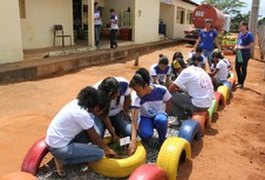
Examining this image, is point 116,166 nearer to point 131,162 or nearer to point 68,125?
point 131,162

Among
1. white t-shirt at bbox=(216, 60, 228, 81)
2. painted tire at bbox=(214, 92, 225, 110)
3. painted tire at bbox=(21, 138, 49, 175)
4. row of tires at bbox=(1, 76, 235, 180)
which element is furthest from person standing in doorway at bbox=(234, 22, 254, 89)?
painted tire at bbox=(21, 138, 49, 175)

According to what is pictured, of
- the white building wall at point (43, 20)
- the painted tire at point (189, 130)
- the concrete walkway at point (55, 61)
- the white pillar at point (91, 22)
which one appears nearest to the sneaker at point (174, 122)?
the painted tire at point (189, 130)

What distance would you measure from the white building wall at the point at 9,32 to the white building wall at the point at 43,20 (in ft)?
6.99

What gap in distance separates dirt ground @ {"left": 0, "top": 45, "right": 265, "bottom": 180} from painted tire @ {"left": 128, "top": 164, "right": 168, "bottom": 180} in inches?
28.4

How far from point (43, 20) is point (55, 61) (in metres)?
3.06

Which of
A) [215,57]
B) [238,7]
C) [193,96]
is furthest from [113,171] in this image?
[238,7]

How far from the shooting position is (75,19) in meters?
16.7

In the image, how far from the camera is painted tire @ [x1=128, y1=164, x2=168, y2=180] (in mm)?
3586

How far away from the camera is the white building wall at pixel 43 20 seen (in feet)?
41.6

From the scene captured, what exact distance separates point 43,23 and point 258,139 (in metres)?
9.82

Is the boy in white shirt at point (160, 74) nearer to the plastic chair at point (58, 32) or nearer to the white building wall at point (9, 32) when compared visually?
the white building wall at point (9, 32)

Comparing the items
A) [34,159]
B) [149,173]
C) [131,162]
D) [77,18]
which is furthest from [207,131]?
[77,18]

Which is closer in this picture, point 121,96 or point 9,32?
point 121,96

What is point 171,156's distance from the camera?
161 inches
